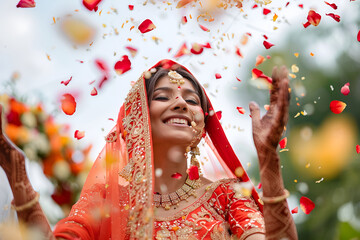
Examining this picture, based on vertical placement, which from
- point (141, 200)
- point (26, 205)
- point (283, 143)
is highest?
point (26, 205)

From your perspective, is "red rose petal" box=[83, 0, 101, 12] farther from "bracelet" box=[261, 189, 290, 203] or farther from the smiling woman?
"bracelet" box=[261, 189, 290, 203]

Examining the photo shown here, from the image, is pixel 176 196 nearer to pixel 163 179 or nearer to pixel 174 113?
pixel 163 179

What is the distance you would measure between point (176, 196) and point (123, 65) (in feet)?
3.71

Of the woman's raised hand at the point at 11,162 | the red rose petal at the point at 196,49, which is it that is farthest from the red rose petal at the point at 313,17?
the woman's raised hand at the point at 11,162

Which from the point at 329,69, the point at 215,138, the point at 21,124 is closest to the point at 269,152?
the point at 215,138

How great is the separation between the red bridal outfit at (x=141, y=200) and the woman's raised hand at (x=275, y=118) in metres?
0.78

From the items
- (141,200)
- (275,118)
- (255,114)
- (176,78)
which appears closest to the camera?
(275,118)

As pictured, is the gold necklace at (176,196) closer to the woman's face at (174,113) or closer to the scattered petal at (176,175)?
the scattered petal at (176,175)

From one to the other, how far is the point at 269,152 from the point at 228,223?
104 centimetres

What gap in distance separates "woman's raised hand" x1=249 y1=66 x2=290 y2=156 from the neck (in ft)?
3.73

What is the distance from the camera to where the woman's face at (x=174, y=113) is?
3215 millimetres

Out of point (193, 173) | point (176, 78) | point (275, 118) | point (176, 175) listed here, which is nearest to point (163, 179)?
point (176, 175)

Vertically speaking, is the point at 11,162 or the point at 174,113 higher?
the point at 11,162

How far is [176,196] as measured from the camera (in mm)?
3234
